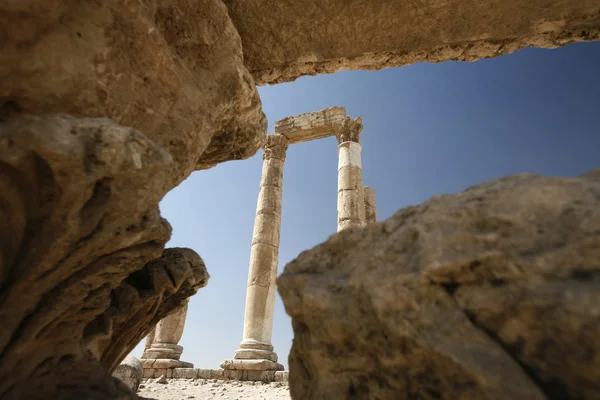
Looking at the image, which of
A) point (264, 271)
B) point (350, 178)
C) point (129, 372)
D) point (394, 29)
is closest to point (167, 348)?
point (264, 271)

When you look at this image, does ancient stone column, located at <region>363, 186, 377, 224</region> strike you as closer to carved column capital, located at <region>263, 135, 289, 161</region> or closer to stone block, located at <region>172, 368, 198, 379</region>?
carved column capital, located at <region>263, 135, 289, 161</region>

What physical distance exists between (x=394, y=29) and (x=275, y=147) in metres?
9.90

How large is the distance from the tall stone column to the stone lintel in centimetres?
39

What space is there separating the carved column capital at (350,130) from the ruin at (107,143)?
9273mm

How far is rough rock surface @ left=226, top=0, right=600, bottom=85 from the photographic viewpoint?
8.09ft

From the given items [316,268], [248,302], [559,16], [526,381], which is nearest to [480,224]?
[526,381]

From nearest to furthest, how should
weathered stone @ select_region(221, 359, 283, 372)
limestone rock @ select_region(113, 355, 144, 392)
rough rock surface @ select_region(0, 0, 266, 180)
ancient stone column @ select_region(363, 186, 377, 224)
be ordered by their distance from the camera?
rough rock surface @ select_region(0, 0, 266, 180) → limestone rock @ select_region(113, 355, 144, 392) → weathered stone @ select_region(221, 359, 283, 372) → ancient stone column @ select_region(363, 186, 377, 224)

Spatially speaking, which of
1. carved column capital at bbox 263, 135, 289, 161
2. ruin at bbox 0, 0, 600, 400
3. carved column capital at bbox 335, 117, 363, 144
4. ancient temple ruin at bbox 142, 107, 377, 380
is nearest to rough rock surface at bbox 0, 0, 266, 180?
ruin at bbox 0, 0, 600, 400

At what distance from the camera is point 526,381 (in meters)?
0.76

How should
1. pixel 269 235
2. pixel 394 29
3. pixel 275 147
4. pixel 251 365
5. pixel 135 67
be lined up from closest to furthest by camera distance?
pixel 135 67 < pixel 394 29 < pixel 251 365 < pixel 269 235 < pixel 275 147

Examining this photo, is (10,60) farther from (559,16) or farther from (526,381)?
(559,16)

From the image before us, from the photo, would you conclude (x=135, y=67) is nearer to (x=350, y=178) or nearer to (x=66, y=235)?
(x=66, y=235)

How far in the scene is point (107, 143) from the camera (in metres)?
1.25

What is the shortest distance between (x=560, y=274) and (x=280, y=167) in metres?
11.5
